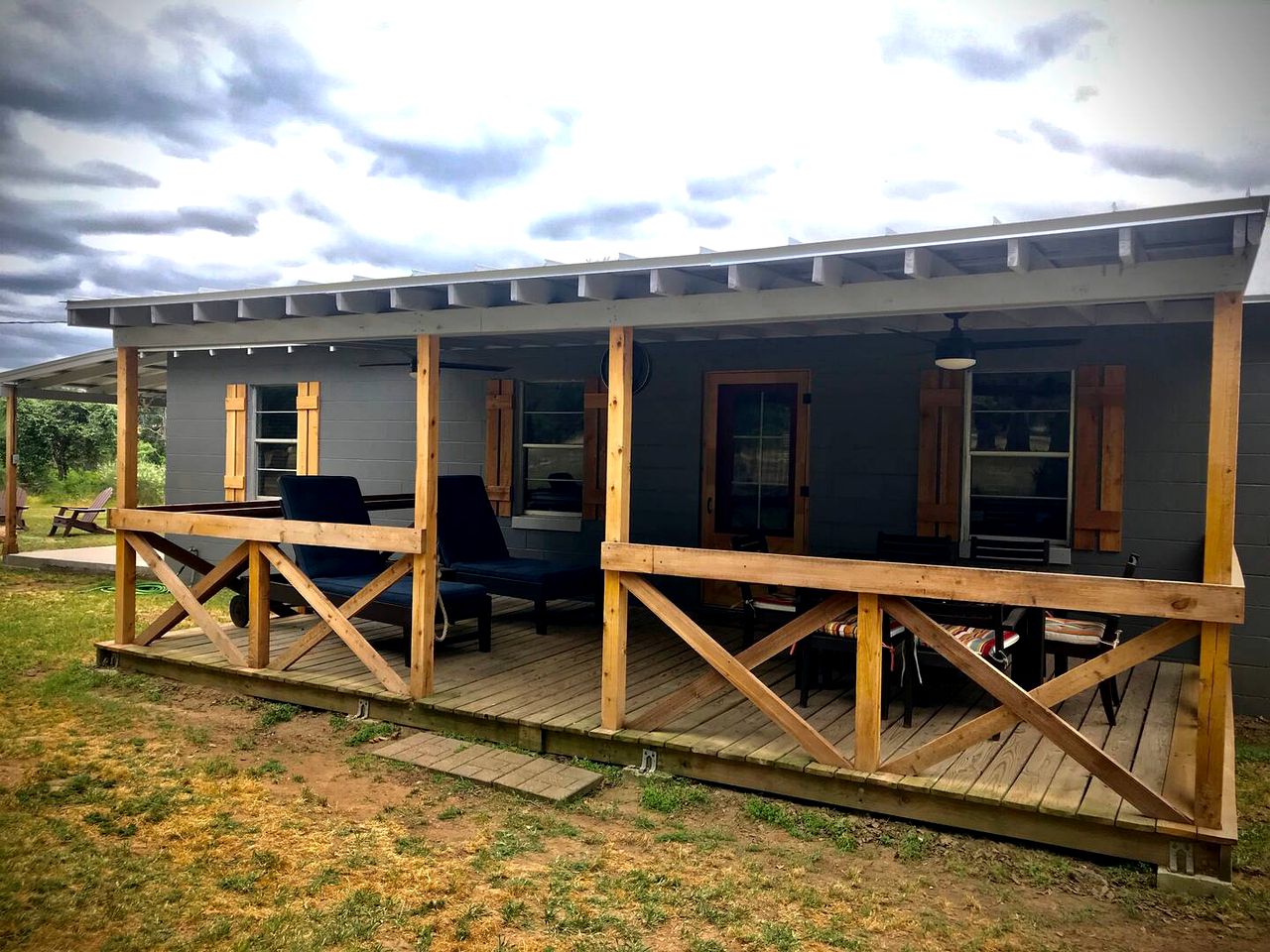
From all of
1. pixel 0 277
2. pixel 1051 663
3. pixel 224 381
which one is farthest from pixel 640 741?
pixel 224 381

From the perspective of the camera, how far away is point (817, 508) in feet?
21.9

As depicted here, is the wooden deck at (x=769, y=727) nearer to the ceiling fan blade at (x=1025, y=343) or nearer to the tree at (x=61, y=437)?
the ceiling fan blade at (x=1025, y=343)

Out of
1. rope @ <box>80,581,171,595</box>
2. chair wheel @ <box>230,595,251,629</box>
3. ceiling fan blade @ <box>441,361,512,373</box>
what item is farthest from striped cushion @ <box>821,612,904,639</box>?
rope @ <box>80,581,171,595</box>

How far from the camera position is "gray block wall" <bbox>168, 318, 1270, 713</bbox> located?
5500 millimetres

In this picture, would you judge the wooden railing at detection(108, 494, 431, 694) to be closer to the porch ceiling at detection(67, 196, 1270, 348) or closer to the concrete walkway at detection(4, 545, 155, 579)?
the porch ceiling at detection(67, 196, 1270, 348)

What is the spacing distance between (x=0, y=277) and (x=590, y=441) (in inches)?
169

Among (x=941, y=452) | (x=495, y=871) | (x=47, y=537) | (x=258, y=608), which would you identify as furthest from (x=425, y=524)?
(x=47, y=537)

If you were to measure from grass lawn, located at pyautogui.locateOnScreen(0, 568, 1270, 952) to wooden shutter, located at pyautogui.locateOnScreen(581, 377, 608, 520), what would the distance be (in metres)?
3.25

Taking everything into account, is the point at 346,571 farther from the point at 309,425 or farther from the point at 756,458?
the point at 309,425

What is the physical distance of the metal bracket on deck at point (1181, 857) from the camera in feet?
10.9

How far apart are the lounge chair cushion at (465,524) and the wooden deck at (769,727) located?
0.64m

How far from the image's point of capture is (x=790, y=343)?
676cm

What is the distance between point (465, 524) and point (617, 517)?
9.11 ft

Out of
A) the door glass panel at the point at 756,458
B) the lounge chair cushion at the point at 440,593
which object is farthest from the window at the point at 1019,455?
the lounge chair cushion at the point at 440,593
